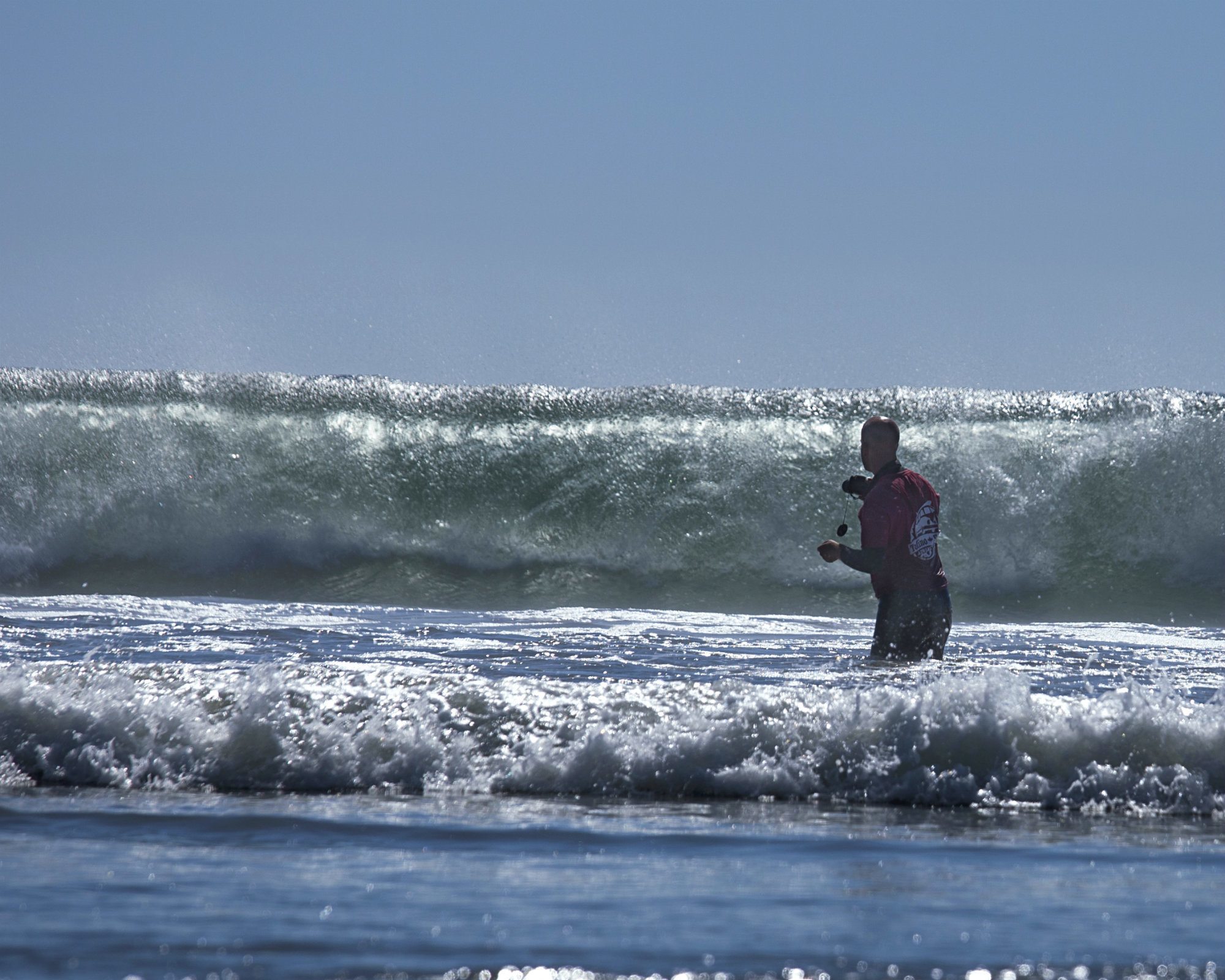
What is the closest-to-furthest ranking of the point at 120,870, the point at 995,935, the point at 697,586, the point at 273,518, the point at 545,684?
1. the point at 995,935
2. the point at 120,870
3. the point at 545,684
4. the point at 697,586
5. the point at 273,518

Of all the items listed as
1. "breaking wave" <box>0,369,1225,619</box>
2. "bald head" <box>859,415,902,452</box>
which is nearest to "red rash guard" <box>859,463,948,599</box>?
"bald head" <box>859,415,902,452</box>

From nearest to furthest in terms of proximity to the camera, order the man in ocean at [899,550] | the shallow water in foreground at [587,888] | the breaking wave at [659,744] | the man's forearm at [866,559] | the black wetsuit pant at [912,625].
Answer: the shallow water in foreground at [587,888] < the breaking wave at [659,744] < the man's forearm at [866,559] < the man in ocean at [899,550] < the black wetsuit pant at [912,625]

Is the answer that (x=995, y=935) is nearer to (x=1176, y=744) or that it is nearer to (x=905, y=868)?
(x=905, y=868)

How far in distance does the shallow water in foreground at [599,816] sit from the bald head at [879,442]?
0.91 metres

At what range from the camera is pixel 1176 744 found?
438 centimetres

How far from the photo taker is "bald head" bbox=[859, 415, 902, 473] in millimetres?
6172

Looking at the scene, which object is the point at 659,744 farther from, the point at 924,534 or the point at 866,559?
the point at 924,534

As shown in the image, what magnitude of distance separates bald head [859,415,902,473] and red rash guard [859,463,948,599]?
49mm

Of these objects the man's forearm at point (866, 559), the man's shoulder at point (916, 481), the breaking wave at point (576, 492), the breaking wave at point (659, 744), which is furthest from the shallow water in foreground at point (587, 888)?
the breaking wave at point (576, 492)

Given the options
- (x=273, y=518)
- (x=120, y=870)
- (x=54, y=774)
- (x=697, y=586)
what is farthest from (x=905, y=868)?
(x=273, y=518)

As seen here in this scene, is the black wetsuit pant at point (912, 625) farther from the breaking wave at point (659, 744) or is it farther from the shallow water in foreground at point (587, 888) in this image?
the shallow water in foreground at point (587, 888)

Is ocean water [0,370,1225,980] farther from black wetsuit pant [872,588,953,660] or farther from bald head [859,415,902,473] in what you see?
bald head [859,415,902,473]

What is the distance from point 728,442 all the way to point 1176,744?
1123cm

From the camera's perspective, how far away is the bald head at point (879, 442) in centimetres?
617
